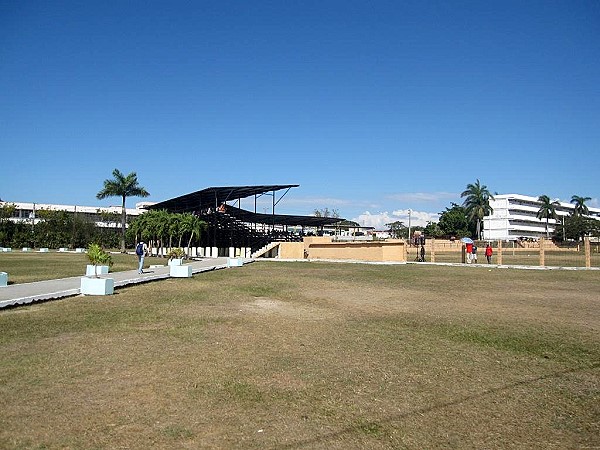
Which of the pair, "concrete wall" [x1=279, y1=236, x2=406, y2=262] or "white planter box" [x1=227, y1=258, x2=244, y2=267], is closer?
"white planter box" [x1=227, y1=258, x2=244, y2=267]

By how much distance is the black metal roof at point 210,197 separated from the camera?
39.7m

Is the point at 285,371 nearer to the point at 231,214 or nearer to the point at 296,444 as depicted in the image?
the point at 296,444

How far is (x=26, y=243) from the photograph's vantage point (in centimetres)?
6159

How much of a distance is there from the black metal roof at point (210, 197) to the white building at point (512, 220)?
67770mm

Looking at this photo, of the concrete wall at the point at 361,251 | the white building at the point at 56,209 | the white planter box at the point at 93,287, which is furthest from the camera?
the white building at the point at 56,209

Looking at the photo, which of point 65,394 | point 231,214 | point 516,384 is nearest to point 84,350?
point 65,394

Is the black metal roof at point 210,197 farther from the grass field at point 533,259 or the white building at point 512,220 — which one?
the white building at point 512,220

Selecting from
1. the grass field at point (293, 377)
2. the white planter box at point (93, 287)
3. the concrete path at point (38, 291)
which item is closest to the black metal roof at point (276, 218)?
the concrete path at point (38, 291)

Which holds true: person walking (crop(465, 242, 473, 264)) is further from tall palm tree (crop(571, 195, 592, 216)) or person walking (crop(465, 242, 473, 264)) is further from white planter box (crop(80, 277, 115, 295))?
tall palm tree (crop(571, 195, 592, 216))

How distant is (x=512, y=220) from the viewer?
336 feet

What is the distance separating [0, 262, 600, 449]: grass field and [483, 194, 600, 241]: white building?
96.9 metres

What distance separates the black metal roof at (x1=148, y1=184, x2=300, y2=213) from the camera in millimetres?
39681

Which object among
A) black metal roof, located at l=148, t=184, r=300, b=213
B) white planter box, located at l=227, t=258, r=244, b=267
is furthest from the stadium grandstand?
white planter box, located at l=227, t=258, r=244, b=267

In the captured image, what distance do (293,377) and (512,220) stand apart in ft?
347
